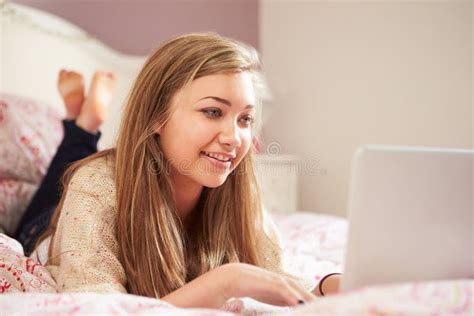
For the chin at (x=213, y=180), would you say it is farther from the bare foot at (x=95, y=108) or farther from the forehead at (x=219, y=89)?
the bare foot at (x=95, y=108)

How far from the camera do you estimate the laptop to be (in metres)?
0.63

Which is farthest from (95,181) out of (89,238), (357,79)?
(357,79)

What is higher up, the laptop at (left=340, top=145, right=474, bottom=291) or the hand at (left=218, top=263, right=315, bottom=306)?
the laptop at (left=340, top=145, right=474, bottom=291)

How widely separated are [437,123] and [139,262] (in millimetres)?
1686

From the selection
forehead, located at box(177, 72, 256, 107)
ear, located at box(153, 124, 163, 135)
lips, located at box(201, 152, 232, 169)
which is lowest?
lips, located at box(201, 152, 232, 169)

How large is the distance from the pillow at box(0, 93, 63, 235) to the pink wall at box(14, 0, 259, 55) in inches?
27.9

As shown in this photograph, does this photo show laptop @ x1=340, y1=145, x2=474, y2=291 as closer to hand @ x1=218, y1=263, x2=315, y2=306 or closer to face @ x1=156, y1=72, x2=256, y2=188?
hand @ x1=218, y1=263, x2=315, y2=306

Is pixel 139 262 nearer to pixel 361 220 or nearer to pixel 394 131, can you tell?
pixel 361 220

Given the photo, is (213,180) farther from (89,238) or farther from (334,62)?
(334,62)

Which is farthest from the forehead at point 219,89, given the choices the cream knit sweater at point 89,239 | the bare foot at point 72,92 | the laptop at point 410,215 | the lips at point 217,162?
the bare foot at point 72,92

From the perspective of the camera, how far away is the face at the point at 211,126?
1.08 m

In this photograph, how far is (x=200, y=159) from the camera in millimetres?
1104

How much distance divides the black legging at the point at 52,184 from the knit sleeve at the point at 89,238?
0.54 m

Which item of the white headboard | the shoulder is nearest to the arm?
Result: the shoulder
